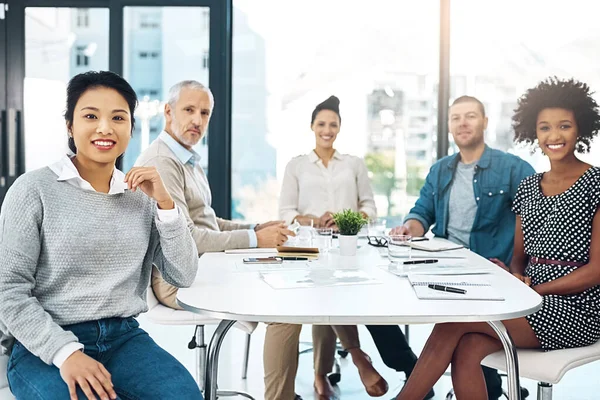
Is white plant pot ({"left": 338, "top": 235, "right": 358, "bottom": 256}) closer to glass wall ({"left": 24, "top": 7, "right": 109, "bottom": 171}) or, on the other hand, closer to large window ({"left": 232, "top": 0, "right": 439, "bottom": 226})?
large window ({"left": 232, "top": 0, "right": 439, "bottom": 226})

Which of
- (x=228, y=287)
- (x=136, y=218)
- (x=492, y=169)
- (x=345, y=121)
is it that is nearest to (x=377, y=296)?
(x=228, y=287)

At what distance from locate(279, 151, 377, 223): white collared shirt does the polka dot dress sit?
45.0 inches

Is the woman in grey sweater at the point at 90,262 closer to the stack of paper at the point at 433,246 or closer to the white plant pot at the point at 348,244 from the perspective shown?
the white plant pot at the point at 348,244

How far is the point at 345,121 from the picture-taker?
4762 mm

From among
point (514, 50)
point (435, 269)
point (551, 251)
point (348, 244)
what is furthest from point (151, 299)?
point (514, 50)

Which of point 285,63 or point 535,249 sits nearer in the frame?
point 535,249

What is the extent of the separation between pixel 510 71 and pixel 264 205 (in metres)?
1.99

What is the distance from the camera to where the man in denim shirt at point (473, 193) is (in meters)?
3.07

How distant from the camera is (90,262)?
165cm

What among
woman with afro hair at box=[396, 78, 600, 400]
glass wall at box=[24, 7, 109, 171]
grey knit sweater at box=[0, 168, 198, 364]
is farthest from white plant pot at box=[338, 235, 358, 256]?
glass wall at box=[24, 7, 109, 171]

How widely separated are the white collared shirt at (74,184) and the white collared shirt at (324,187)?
1.76 metres

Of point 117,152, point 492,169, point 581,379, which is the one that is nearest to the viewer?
point 117,152

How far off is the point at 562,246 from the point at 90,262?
1.57 metres

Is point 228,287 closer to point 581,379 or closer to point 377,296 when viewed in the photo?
point 377,296
